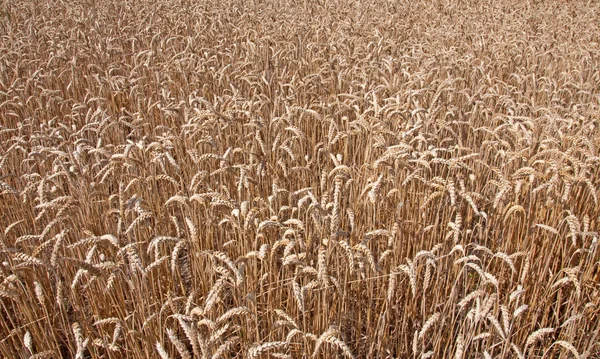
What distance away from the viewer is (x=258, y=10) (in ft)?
20.8

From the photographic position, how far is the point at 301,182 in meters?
2.66

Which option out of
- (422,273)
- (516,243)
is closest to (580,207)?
(516,243)

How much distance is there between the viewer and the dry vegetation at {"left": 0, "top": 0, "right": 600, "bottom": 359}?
164cm

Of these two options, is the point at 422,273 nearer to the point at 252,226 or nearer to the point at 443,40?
the point at 252,226

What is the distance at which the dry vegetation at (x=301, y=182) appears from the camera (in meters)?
1.64

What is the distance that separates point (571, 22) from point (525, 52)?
1.83m

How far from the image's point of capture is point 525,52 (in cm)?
447

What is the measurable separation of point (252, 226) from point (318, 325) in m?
0.56

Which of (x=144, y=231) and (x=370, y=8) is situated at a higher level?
(x=370, y=8)

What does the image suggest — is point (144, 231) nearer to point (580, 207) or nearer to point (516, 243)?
point (516, 243)

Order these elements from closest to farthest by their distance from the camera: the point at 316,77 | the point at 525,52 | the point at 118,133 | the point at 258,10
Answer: the point at 118,133 → the point at 316,77 → the point at 525,52 → the point at 258,10

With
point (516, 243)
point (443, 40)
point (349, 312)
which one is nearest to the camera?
point (349, 312)

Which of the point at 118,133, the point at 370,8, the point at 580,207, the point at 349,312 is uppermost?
the point at 370,8

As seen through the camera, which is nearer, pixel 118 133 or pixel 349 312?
pixel 349 312
